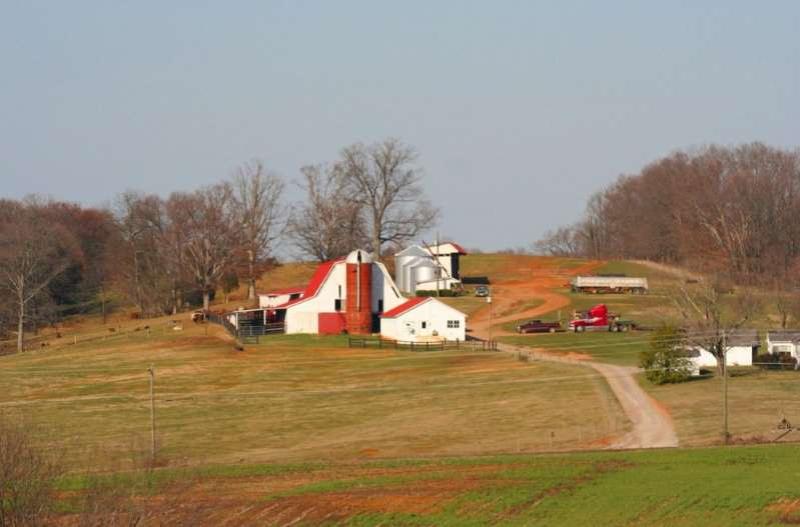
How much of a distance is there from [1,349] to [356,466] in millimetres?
67055

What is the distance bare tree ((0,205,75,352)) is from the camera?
111525 mm

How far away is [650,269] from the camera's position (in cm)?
13962

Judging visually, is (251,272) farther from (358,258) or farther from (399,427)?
(399,427)

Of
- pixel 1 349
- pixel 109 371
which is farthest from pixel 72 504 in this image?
pixel 1 349

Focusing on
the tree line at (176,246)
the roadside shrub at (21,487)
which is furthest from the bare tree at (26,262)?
the roadside shrub at (21,487)

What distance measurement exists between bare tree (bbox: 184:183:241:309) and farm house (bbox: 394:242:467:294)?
16.4m

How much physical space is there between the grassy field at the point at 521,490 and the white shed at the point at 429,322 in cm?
4588

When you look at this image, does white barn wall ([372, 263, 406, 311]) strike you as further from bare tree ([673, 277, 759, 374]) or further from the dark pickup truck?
bare tree ([673, 277, 759, 374])

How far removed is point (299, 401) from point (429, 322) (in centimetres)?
2775

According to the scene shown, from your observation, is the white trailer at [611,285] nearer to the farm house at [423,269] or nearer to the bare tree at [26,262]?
the farm house at [423,269]

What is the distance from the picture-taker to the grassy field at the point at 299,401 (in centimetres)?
5609

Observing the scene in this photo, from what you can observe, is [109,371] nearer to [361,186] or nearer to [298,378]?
[298,378]

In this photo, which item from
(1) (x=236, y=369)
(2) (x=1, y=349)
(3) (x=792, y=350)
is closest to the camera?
(3) (x=792, y=350)

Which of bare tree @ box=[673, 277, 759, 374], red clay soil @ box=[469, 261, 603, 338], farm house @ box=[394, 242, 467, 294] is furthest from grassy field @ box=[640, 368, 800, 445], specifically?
farm house @ box=[394, 242, 467, 294]
